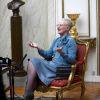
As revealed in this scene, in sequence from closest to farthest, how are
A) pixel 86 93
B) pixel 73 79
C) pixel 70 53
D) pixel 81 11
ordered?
pixel 70 53, pixel 73 79, pixel 86 93, pixel 81 11

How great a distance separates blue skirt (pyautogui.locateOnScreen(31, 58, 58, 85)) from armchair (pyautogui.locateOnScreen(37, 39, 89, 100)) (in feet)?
0.21

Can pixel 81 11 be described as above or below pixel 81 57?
above

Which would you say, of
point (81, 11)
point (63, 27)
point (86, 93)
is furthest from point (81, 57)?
point (81, 11)

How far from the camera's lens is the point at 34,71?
8.86ft

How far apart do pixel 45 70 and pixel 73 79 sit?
32 centimetres

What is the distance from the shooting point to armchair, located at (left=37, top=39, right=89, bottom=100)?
2625 millimetres

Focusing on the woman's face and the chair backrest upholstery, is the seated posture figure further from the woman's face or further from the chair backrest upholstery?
the chair backrest upholstery

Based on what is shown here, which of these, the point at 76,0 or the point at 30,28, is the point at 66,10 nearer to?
the point at 76,0

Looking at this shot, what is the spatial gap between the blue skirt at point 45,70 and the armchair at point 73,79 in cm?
6

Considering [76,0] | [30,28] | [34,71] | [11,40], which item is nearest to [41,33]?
[30,28]

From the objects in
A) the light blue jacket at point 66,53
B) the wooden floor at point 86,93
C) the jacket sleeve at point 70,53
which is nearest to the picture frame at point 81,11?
the wooden floor at point 86,93

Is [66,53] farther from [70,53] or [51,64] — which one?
[51,64]

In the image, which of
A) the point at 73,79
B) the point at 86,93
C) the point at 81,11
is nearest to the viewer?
the point at 73,79

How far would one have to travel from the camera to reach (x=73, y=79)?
2795 mm
